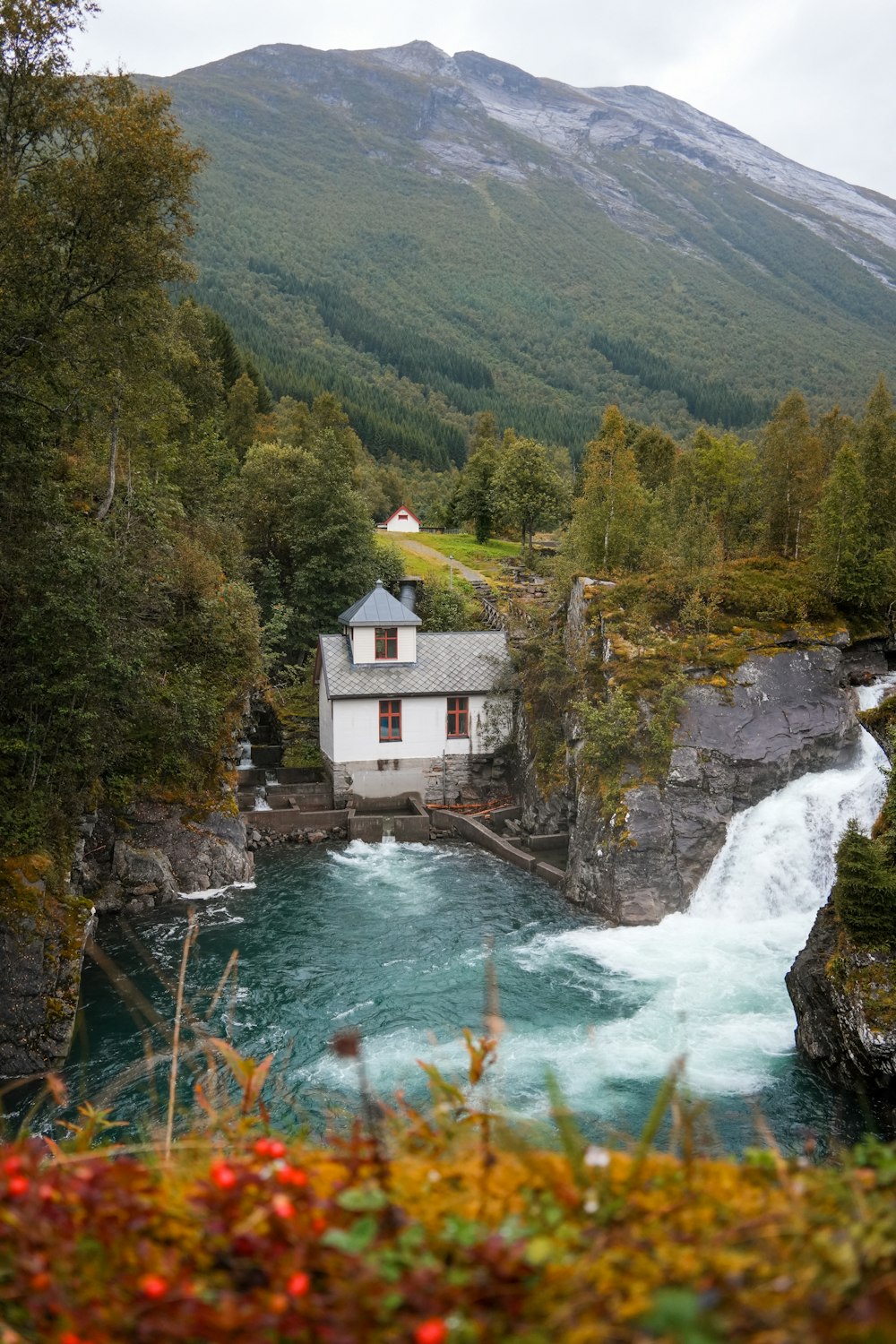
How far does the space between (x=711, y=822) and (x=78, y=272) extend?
19.8m

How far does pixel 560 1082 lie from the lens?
1580 centimetres

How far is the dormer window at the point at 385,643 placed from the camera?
34719mm

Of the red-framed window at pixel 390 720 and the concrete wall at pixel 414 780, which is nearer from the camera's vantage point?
the concrete wall at pixel 414 780

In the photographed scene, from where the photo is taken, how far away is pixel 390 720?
112 feet

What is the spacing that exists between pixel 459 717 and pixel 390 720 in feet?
8.82

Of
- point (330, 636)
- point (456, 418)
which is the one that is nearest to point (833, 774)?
point (330, 636)

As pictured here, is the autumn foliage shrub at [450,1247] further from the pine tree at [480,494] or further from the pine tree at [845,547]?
the pine tree at [480,494]

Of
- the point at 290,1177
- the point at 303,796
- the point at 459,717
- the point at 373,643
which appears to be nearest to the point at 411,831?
the point at 303,796

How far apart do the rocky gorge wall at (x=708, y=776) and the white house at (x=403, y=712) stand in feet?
24.7

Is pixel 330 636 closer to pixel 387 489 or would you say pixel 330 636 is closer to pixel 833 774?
pixel 833 774

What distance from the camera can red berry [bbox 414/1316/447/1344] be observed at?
2299mm

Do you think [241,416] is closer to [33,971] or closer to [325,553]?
[325,553]

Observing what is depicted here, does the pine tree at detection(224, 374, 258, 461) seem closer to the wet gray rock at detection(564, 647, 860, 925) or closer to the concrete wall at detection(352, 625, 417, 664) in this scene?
the concrete wall at detection(352, 625, 417, 664)

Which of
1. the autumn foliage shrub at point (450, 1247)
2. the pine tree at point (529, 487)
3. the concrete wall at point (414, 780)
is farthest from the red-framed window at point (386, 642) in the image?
the autumn foliage shrub at point (450, 1247)
